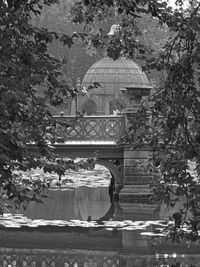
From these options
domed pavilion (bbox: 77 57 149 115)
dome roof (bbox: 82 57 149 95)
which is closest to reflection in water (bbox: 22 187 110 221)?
domed pavilion (bbox: 77 57 149 115)

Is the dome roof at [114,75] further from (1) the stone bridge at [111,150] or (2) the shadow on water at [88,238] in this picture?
(2) the shadow on water at [88,238]

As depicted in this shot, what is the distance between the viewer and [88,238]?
15570 mm

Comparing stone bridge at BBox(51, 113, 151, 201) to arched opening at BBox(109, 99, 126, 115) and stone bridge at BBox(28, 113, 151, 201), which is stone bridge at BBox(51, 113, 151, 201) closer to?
stone bridge at BBox(28, 113, 151, 201)

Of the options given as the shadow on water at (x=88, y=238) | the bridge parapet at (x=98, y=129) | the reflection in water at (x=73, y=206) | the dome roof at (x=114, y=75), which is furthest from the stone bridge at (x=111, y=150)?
the dome roof at (x=114, y=75)

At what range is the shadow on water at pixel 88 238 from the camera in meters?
13.4

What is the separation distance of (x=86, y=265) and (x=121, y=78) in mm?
23517

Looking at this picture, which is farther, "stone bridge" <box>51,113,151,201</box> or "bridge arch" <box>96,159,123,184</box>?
"bridge arch" <box>96,159,123,184</box>

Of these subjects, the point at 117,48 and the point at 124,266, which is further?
the point at 124,266

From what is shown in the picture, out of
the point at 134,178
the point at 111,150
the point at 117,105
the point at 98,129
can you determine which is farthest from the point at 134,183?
the point at 117,105

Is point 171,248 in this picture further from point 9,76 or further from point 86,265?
point 9,76

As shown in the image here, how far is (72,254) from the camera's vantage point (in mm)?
13914

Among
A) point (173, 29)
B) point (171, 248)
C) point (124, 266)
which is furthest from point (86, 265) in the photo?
point (173, 29)

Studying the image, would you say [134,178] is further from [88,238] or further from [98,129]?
[88,238]

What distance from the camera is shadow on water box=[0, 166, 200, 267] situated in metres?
13.4
